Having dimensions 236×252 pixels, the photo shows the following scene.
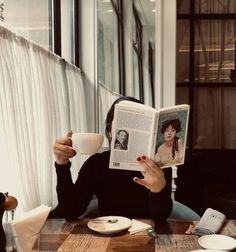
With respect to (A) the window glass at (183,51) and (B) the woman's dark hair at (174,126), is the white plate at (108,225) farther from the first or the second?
(A) the window glass at (183,51)

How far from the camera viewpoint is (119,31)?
405cm

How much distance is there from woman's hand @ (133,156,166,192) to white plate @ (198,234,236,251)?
0.25 meters

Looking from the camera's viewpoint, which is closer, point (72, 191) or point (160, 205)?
point (160, 205)

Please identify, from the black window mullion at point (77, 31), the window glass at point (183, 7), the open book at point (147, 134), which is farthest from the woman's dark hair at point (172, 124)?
the window glass at point (183, 7)

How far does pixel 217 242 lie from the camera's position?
1.35 metres

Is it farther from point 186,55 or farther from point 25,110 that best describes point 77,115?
point 186,55

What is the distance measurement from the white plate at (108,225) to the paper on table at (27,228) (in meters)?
0.37

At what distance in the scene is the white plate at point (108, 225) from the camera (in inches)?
57.6

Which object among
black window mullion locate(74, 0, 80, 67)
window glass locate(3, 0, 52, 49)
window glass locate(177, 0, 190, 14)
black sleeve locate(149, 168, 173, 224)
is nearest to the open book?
black sleeve locate(149, 168, 173, 224)

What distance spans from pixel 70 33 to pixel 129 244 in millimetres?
2295

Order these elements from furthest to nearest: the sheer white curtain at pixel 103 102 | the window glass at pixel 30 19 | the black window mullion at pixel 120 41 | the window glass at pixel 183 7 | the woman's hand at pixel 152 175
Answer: the window glass at pixel 183 7
the black window mullion at pixel 120 41
the sheer white curtain at pixel 103 102
the window glass at pixel 30 19
the woman's hand at pixel 152 175

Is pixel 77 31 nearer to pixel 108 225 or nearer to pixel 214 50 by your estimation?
pixel 108 225

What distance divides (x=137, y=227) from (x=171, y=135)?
0.39 metres

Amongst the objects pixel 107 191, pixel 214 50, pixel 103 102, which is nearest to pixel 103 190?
pixel 107 191
